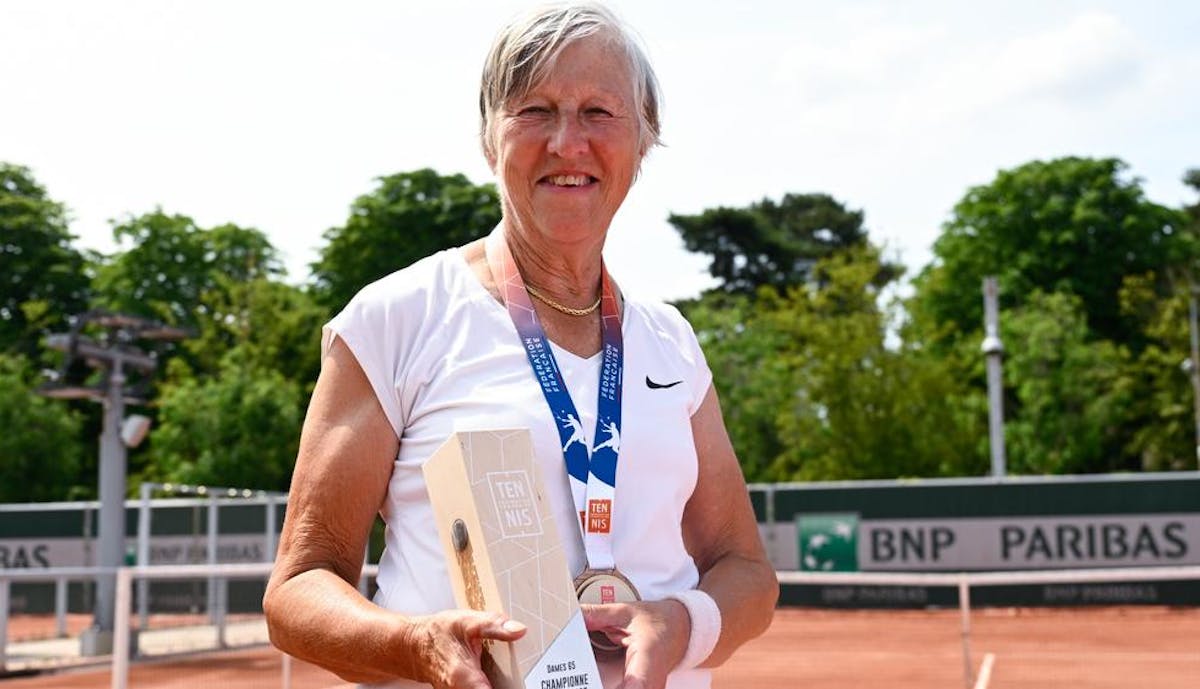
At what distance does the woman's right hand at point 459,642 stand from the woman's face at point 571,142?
54cm

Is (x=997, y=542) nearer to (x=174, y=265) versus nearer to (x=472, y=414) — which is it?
(x=472, y=414)

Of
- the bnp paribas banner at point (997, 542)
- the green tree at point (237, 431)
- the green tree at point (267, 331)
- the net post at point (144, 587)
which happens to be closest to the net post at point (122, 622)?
the net post at point (144, 587)

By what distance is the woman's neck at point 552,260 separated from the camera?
1761mm

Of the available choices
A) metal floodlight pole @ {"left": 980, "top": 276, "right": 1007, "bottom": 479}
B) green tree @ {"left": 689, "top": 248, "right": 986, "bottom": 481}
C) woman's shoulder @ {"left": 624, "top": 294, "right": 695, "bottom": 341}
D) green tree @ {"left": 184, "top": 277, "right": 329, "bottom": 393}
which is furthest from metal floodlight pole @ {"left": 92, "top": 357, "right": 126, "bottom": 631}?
green tree @ {"left": 184, "top": 277, "right": 329, "bottom": 393}

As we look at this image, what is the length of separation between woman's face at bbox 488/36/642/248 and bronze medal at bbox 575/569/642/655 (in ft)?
1.40

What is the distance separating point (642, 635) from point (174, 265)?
4533cm

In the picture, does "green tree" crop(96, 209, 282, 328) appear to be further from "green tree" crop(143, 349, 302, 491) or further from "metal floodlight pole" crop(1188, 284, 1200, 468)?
"metal floodlight pole" crop(1188, 284, 1200, 468)

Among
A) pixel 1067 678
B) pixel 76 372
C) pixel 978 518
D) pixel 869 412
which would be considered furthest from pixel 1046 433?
pixel 76 372

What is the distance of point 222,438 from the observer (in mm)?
33531

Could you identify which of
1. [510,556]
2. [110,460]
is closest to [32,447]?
[110,460]

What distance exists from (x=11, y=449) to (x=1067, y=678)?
28701mm

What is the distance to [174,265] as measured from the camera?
44719 mm

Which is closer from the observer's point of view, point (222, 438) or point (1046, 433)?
→ point (222, 438)

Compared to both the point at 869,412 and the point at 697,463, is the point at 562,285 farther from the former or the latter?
the point at 869,412
